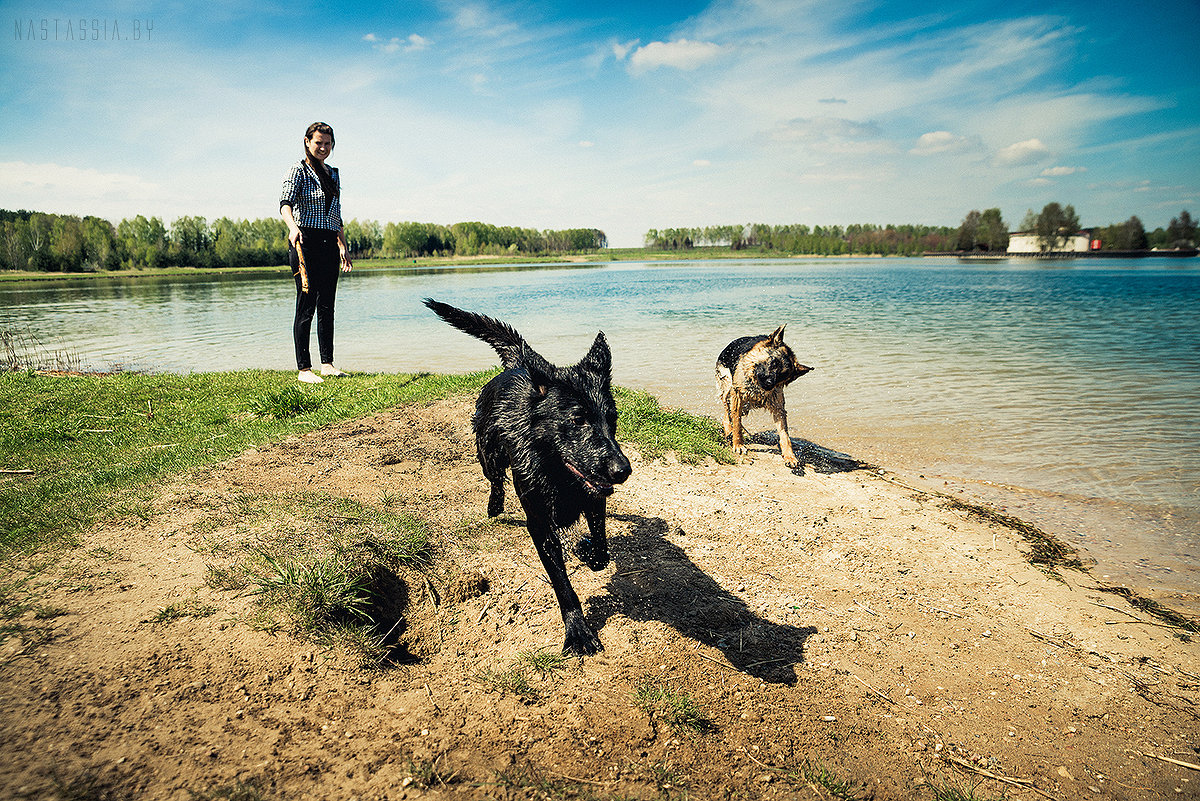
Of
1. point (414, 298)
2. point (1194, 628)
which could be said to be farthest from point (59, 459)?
point (414, 298)

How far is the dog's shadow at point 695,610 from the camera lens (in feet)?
11.1

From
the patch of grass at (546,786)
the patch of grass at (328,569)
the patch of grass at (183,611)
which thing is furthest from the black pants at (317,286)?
the patch of grass at (546,786)

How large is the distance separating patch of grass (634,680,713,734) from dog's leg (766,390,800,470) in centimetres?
447

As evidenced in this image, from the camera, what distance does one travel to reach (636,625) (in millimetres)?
3574

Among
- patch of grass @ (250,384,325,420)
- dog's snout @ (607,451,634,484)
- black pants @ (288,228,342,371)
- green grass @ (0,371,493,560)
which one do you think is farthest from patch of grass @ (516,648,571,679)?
black pants @ (288,228,342,371)

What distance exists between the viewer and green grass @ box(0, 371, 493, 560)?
14.7 feet

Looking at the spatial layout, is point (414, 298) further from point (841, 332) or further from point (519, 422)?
point (519, 422)

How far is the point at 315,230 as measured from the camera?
905cm

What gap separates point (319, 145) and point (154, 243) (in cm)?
11492

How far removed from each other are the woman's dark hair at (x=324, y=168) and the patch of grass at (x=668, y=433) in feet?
19.7

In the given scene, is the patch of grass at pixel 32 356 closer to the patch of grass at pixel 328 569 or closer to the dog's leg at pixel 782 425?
the patch of grass at pixel 328 569

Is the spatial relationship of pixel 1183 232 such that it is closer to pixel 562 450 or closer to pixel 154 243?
pixel 562 450

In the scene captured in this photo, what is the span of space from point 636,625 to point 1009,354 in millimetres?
17286

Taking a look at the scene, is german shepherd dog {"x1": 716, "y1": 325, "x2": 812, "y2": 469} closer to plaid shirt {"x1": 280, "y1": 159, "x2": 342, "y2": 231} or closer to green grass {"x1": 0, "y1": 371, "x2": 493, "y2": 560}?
green grass {"x1": 0, "y1": 371, "x2": 493, "y2": 560}
